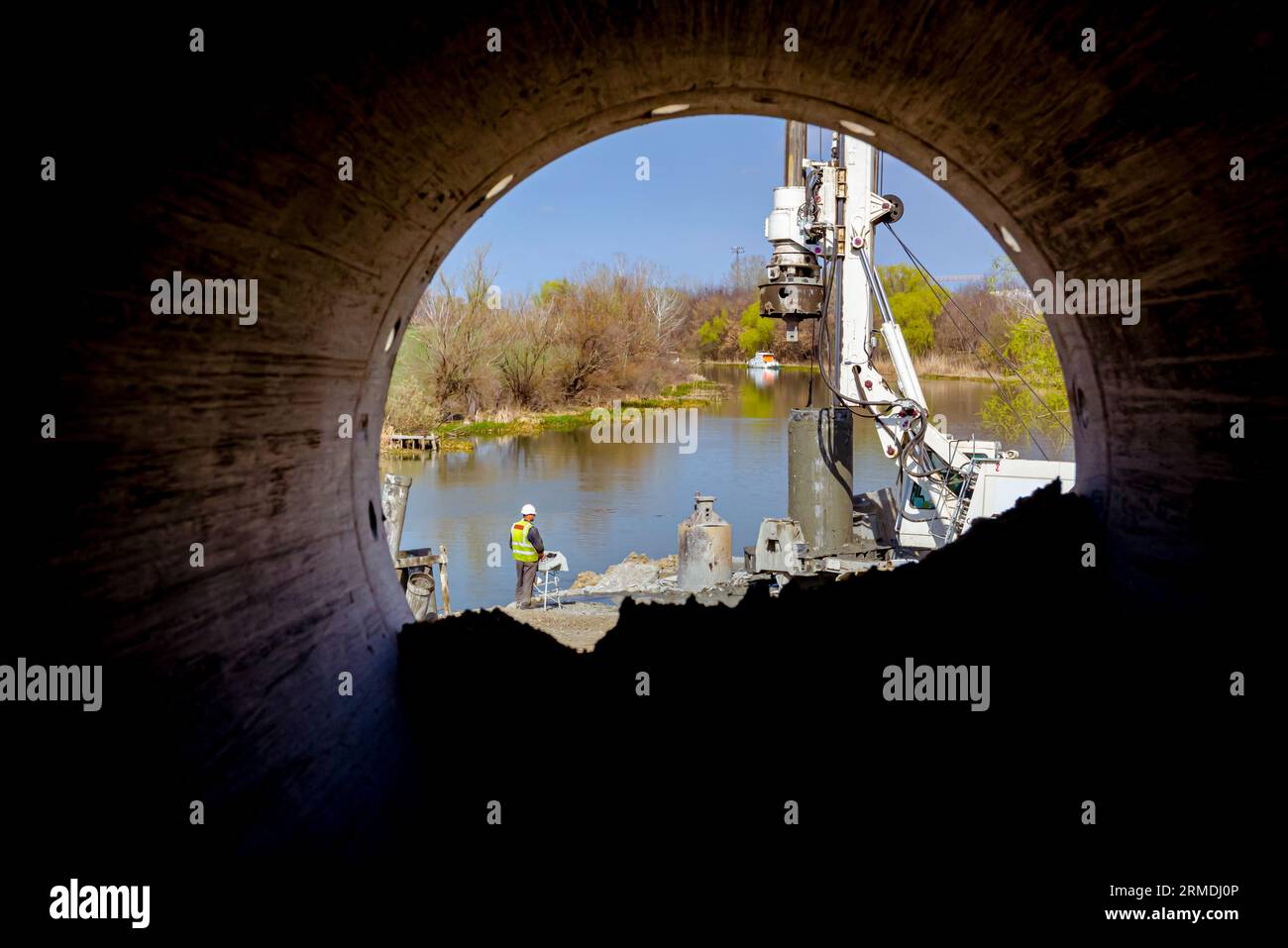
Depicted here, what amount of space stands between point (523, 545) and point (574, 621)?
161 cm

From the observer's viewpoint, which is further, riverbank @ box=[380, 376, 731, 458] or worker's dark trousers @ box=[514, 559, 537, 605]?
riverbank @ box=[380, 376, 731, 458]

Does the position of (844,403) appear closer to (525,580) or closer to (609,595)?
(609,595)

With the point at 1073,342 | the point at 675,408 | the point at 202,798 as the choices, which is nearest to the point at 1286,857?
the point at 1073,342

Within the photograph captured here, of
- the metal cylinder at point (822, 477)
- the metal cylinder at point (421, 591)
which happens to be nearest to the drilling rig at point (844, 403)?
the metal cylinder at point (822, 477)

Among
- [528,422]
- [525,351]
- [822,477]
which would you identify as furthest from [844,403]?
[525,351]

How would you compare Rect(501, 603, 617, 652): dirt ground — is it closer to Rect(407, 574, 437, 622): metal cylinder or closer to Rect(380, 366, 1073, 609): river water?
Rect(407, 574, 437, 622): metal cylinder

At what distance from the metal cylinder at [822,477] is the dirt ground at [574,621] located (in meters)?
3.16

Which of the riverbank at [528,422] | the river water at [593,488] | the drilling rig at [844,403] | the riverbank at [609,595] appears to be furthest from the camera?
the riverbank at [528,422]

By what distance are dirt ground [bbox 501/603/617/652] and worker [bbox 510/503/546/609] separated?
0.91ft

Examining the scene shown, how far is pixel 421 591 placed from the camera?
990cm

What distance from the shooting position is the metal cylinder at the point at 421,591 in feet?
32.2

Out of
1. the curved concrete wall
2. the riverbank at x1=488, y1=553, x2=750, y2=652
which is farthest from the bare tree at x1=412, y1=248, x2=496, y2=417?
the curved concrete wall

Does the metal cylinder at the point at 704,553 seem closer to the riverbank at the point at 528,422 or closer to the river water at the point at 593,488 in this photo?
the river water at the point at 593,488

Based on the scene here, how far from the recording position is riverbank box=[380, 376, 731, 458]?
32.9m
